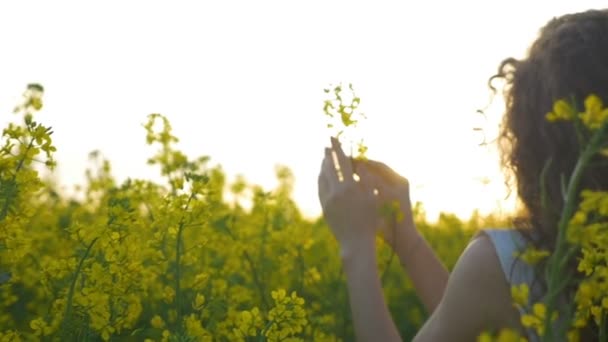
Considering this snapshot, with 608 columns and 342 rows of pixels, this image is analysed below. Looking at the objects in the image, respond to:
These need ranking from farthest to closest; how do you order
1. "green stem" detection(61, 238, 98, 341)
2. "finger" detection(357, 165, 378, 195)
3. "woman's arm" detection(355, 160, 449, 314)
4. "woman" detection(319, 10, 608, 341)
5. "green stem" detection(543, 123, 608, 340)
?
1. "woman's arm" detection(355, 160, 449, 314)
2. "finger" detection(357, 165, 378, 195)
3. "woman" detection(319, 10, 608, 341)
4. "green stem" detection(61, 238, 98, 341)
5. "green stem" detection(543, 123, 608, 340)

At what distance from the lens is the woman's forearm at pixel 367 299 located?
2895mm

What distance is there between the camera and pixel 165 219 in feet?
9.21

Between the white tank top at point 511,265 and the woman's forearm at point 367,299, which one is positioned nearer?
the white tank top at point 511,265

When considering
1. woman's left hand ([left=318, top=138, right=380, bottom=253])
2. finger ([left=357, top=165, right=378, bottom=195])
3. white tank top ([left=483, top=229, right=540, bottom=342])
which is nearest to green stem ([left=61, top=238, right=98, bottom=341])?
woman's left hand ([left=318, top=138, right=380, bottom=253])

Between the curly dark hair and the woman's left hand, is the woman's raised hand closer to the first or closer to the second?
the woman's left hand

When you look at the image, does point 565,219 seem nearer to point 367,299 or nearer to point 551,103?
point 551,103

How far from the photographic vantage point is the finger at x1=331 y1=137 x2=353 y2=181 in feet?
9.60

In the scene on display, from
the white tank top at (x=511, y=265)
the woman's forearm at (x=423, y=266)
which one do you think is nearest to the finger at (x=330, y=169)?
the woman's forearm at (x=423, y=266)

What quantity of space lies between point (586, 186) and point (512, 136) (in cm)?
23

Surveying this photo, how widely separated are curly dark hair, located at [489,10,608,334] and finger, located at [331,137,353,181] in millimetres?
454

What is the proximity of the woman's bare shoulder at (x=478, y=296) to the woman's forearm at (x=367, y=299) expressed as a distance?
0.34 m

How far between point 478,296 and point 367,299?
1.57ft

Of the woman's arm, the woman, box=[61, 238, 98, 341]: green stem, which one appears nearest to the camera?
box=[61, 238, 98, 341]: green stem

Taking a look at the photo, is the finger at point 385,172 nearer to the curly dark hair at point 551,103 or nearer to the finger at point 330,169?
the finger at point 330,169
